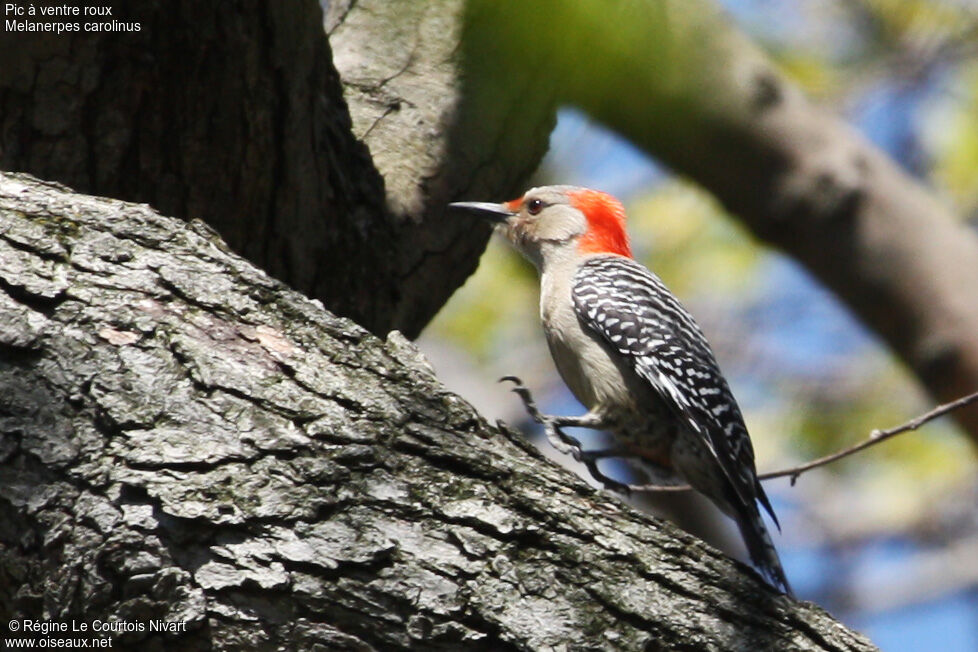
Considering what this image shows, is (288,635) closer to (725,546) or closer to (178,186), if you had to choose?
(178,186)

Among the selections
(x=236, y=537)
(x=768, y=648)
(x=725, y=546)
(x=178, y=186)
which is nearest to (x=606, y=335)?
(x=725, y=546)

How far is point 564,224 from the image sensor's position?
6.63 meters

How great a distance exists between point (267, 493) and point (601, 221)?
4083mm

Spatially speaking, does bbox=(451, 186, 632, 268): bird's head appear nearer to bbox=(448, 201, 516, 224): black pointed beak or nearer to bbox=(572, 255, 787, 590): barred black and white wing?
bbox=(572, 255, 787, 590): barred black and white wing

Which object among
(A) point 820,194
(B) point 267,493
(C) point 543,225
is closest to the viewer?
(B) point 267,493

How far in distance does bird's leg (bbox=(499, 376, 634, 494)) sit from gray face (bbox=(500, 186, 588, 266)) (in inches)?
50.1

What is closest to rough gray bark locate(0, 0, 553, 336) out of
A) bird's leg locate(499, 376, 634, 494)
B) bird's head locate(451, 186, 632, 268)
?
bird's leg locate(499, 376, 634, 494)

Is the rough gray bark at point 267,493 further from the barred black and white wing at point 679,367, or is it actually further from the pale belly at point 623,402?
the pale belly at point 623,402

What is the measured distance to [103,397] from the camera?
290cm

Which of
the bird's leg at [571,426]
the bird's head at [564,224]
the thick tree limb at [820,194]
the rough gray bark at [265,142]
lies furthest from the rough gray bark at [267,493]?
the bird's head at [564,224]

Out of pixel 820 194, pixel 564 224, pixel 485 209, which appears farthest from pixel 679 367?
pixel 564 224

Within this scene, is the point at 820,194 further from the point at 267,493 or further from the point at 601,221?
the point at 267,493

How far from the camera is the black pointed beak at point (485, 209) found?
5275 millimetres

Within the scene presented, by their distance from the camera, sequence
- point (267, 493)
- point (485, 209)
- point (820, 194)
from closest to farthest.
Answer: point (267, 493) → point (485, 209) → point (820, 194)
